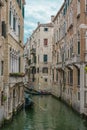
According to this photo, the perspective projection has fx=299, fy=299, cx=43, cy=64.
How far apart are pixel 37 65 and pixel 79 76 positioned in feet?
90.6

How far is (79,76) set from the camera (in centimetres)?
2466

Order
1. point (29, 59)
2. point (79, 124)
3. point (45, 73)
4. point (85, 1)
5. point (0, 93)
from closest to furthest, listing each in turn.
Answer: point (0, 93) < point (79, 124) < point (85, 1) < point (45, 73) < point (29, 59)

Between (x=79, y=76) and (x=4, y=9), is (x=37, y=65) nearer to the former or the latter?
(x=79, y=76)

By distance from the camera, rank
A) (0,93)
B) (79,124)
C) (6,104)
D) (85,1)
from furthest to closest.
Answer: (85,1) → (79,124) → (6,104) → (0,93)

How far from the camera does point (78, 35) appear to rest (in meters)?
24.7

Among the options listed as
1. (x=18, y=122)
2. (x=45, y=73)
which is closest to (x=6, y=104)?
(x=18, y=122)

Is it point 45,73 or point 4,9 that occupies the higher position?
point 4,9

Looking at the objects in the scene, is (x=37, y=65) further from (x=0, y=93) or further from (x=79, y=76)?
(x=0, y=93)

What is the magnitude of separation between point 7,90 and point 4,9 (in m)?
5.02

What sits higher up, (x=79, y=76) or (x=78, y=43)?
(x=78, y=43)

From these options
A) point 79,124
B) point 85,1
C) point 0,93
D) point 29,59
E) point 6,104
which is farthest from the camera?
point 29,59

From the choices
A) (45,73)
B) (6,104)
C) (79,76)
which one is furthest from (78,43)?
(45,73)

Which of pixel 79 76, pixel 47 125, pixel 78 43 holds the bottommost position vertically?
pixel 47 125

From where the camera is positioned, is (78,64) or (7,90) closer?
(7,90)
